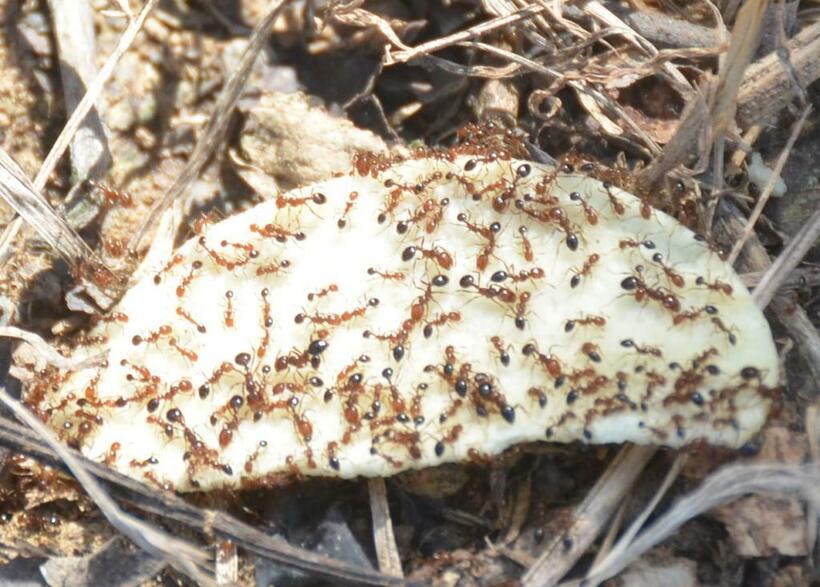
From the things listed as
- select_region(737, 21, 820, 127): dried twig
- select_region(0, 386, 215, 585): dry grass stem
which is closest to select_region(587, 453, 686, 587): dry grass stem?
select_region(0, 386, 215, 585): dry grass stem

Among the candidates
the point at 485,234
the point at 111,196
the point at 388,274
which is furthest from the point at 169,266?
the point at 485,234

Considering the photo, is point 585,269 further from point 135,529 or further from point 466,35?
point 135,529

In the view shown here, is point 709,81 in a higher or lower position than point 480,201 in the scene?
higher

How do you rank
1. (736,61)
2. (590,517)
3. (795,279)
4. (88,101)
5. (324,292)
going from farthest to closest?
(88,101)
(324,292)
(795,279)
(736,61)
(590,517)

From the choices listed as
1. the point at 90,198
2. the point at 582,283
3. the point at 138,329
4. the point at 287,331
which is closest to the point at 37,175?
the point at 90,198

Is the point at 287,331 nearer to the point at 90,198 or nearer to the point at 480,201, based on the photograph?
the point at 480,201

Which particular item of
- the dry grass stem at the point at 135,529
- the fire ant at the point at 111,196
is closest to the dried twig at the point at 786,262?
Answer: the dry grass stem at the point at 135,529
